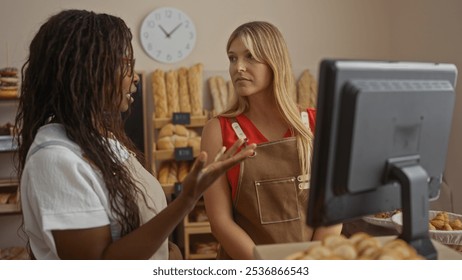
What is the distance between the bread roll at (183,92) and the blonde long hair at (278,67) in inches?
68.2

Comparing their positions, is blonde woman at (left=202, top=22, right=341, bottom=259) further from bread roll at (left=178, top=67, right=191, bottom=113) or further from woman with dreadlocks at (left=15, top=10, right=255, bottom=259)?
bread roll at (left=178, top=67, right=191, bottom=113)

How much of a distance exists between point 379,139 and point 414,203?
13 cm

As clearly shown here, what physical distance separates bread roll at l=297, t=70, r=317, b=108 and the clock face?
2.54 feet

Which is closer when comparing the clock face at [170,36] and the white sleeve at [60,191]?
the white sleeve at [60,191]

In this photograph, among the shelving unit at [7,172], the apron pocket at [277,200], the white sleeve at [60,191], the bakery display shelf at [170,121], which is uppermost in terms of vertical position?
the white sleeve at [60,191]

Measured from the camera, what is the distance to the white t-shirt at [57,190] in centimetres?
89

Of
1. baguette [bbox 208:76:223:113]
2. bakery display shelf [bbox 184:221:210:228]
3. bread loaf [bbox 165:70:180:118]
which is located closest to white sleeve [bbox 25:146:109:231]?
bakery display shelf [bbox 184:221:210:228]

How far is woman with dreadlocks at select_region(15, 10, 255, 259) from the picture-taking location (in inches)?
35.1

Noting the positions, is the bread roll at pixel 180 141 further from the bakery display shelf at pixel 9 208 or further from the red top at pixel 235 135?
the red top at pixel 235 135

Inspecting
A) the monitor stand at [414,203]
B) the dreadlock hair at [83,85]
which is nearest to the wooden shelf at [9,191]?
the dreadlock hair at [83,85]
